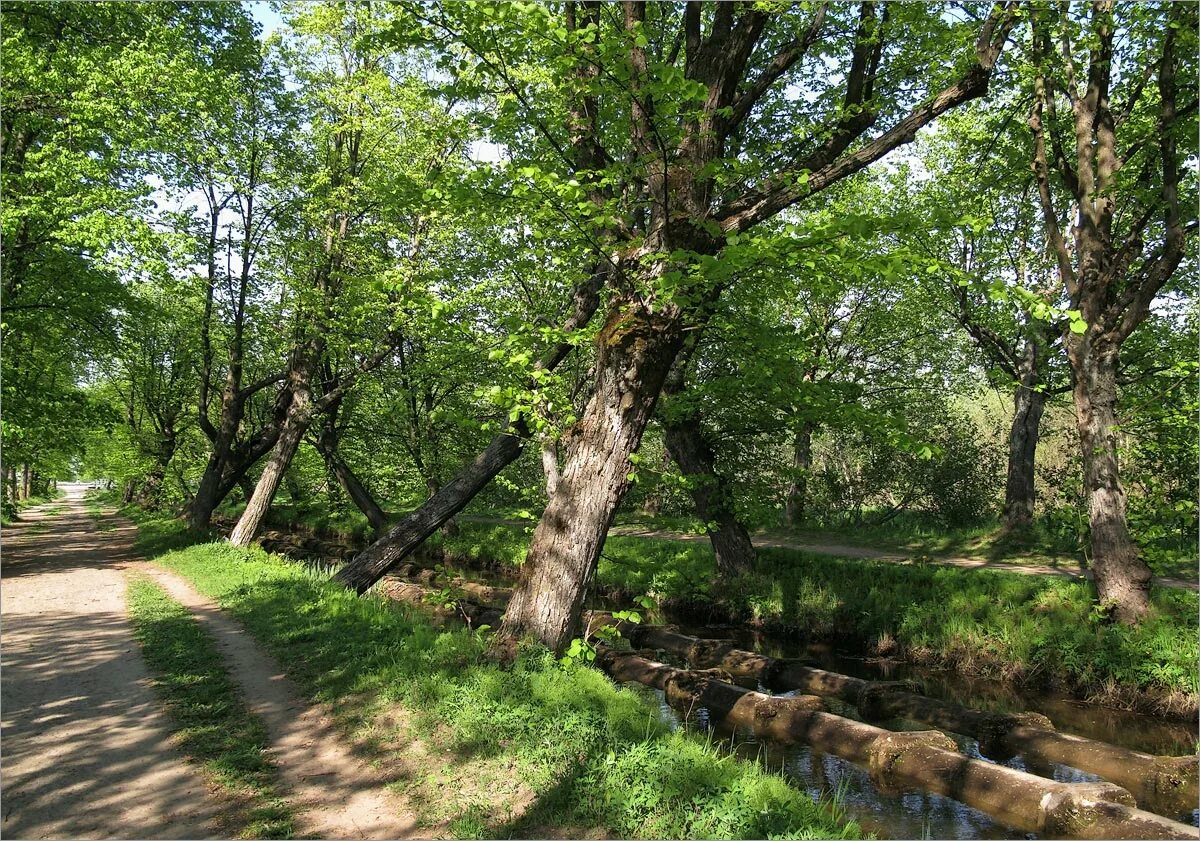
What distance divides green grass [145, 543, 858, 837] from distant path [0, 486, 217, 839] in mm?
1374

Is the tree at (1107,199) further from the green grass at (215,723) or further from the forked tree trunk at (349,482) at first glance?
the forked tree trunk at (349,482)

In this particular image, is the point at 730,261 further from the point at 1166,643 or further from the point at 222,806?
the point at 1166,643

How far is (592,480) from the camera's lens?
6395mm

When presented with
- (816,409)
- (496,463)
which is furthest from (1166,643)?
(496,463)

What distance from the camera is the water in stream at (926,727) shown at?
6418mm

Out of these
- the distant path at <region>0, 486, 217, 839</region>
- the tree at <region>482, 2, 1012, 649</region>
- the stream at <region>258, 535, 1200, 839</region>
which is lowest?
the stream at <region>258, 535, 1200, 839</region>

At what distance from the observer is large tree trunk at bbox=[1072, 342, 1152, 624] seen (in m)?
10.3

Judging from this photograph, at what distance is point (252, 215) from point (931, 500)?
22.2 m

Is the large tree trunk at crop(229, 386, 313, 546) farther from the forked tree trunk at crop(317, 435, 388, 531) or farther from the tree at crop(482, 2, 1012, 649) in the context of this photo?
the tree at crop(482, 2, 1012, 649)

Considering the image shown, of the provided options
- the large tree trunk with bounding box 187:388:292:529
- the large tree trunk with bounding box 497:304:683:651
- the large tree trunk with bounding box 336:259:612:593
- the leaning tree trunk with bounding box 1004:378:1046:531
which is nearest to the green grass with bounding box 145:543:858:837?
the large tree trunk with bounding box 497:304:683:651

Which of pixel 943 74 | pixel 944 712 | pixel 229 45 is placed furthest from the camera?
pixel 229 45

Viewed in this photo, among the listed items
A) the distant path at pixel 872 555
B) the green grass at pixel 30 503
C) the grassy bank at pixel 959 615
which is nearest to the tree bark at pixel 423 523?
the grassy bank at pixel 959 615

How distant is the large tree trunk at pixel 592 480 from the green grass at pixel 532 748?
44cm

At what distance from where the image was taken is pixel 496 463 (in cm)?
1072
